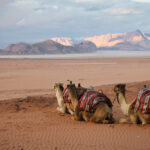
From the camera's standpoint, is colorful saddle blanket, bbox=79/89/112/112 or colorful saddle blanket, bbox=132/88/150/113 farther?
colorful saddle blanket, bbox=79/89/112/112

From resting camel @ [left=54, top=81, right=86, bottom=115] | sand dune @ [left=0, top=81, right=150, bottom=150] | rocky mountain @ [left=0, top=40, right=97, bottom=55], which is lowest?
sand dune @ [left=0, top=81, right=150, bottom=150]

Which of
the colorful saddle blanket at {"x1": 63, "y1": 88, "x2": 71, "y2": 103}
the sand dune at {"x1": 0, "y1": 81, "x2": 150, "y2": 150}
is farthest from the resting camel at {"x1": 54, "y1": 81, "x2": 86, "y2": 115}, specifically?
the sand dune at {"x1": 0, "y1": 81, "x2": 150, "y2": 150}

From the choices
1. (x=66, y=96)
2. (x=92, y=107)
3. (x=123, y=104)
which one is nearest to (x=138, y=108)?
(x=123, y=104)

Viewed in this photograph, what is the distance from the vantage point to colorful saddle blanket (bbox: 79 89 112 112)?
882 centimetres

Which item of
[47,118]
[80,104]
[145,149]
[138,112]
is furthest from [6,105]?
[145,149]

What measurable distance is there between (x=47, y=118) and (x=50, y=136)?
2482 mm

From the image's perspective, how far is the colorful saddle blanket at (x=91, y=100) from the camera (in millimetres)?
8820

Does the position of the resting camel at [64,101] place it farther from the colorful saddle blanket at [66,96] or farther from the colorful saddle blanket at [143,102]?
the colorful saddle blanket at [143,102]

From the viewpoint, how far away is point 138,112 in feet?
27.7

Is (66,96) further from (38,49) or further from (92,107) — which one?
(38,49)

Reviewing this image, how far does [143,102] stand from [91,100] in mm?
1536

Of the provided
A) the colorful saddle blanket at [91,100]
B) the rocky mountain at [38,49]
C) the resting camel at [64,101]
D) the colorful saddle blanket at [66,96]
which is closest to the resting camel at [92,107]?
the colorful saddle blanket at [91,100]

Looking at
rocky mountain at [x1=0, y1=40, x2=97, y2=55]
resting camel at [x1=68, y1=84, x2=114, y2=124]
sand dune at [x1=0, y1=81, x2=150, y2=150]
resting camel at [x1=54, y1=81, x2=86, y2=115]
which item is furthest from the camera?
rocky mountain at [x1=0, y1=40, x2=97, y2=55]

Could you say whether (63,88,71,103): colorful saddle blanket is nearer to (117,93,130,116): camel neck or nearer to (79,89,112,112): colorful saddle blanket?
(79,89,112,112): colorful saddle blanket
